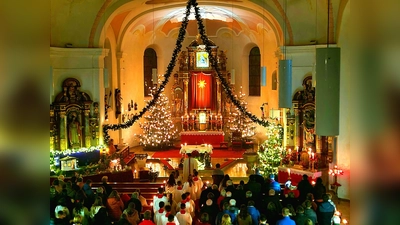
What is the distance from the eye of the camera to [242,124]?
25.9 metres

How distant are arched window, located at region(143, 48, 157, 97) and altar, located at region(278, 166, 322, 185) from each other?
13.0 meters

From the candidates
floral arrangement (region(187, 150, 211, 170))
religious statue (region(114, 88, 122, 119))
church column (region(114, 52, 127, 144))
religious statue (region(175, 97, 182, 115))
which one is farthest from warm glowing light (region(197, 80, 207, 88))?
floral arrangement (region(187, 150, 211, 170))

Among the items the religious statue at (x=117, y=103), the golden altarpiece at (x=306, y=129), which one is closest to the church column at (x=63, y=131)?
the religious statue at (x=117, y=103)

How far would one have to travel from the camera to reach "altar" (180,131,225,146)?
2623cm

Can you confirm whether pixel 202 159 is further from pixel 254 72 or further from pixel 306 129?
pixel 254 72

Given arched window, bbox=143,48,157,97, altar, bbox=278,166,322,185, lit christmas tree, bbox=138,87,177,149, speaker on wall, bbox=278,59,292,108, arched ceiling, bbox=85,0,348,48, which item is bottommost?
altar, bbox=278,166,322,185

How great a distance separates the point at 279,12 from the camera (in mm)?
18312

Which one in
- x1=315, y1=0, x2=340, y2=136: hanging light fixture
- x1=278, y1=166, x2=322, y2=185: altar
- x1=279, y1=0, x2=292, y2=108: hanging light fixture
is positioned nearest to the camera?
x1=315, y1=0, x2=340, y2=136: hanging light fixture

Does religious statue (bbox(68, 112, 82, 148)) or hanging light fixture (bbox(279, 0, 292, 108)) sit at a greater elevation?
hanging light fixture (bbox(279, 0, 292, 108))

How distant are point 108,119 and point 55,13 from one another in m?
5.37

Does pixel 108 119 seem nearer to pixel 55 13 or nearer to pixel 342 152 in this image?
pixel 55 13

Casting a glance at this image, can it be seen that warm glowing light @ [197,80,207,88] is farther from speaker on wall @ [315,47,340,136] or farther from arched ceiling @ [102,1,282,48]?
speaker on wall @ [315,47,340,136]

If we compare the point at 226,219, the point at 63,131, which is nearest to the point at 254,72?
the point at 63,131

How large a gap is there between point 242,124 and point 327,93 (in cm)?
1989
